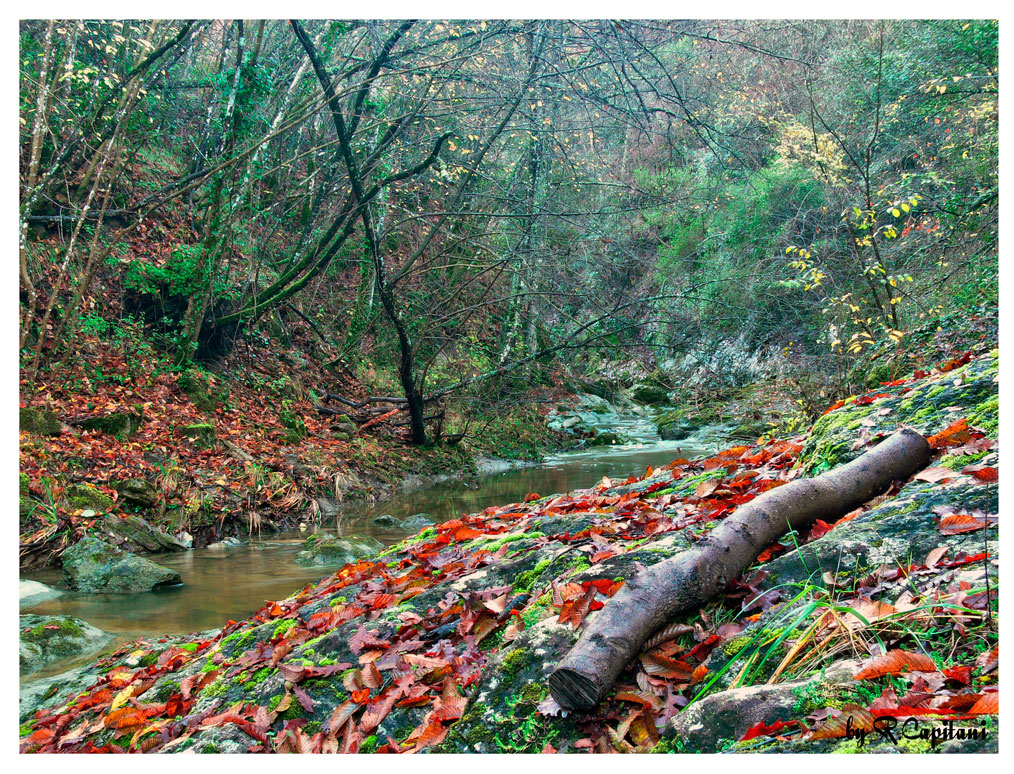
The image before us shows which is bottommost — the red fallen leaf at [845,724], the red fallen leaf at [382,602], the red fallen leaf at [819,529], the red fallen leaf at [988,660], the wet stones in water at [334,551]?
the wet stones in water at [334,551]

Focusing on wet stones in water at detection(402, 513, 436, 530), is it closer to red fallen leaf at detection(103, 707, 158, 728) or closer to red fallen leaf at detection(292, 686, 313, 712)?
red fallen leaf at detection(103, 707, 158, 728)

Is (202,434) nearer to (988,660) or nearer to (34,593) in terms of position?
(34,593)

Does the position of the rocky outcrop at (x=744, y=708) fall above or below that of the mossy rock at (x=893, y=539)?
below

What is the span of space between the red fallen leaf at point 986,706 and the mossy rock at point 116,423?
9071mm

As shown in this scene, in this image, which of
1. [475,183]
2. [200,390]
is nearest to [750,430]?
[475,183]

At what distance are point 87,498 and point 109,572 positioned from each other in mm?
1552

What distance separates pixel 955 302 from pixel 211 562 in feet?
32.6

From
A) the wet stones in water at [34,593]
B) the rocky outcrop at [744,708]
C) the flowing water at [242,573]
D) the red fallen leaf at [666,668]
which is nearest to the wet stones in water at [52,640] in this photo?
the flowing water at [242,573]

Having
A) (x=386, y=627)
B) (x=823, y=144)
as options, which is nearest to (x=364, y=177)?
(x=823, y=144)

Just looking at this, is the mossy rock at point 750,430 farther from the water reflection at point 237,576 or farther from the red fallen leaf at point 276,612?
the red fallen leaf at point 276,612

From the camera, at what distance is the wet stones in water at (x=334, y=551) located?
6.61 meters

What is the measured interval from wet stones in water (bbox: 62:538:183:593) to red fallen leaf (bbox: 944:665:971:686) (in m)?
6.25

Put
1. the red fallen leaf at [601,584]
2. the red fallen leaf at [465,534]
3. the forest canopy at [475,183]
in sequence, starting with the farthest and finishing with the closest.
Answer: the forest canopy at [475,183] → the red fallen leaf at [465,534] → the red fallen leaf at [601,584]

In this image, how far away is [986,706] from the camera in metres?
1.33
